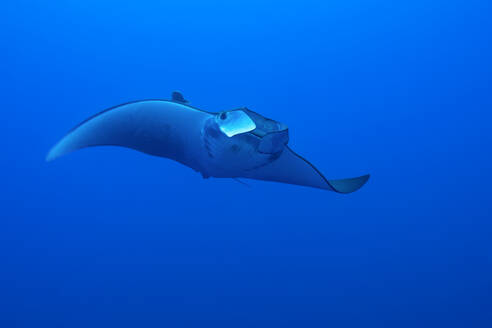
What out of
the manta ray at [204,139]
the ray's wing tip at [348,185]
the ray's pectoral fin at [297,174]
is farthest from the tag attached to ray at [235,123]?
the ray's wing tip at [348,185]

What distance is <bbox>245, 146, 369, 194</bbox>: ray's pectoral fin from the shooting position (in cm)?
290

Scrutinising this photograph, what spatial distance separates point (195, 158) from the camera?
299cm

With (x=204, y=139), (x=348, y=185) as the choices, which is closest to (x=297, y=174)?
(x=348, y=185)

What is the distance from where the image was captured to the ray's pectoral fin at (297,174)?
114 inches

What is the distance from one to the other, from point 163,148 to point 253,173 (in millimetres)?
863

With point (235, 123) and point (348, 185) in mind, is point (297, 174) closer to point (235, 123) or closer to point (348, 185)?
point (348, 185)

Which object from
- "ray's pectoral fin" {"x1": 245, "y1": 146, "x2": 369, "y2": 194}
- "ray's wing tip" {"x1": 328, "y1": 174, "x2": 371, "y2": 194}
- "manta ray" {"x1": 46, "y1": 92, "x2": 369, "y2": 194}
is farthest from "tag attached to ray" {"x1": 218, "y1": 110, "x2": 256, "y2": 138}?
"ray's wing tip" {"x1": 328, "y1": 174, "x2": 371, "y2": 194}

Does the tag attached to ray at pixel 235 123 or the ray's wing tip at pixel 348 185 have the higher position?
the ray's wing tip at pixel 348 185

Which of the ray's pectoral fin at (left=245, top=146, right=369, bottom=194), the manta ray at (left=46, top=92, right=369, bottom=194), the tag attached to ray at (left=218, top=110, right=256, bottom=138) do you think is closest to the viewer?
the tag attached to ray at (left=218, top=110, right=256, bottom=138)

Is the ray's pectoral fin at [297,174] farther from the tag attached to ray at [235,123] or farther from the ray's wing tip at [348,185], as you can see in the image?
the tag attached to ray at [235,123]

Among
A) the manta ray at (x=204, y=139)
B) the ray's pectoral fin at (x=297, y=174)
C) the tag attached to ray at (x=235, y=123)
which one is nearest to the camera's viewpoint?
the tag attached to ray at (x=235, y=123)

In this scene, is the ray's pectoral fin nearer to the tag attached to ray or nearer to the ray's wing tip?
the ray's wing tip

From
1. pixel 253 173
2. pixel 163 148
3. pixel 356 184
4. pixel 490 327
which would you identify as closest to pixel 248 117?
pixel 253 173

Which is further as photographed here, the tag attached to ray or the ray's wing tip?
the ray's wing tip
